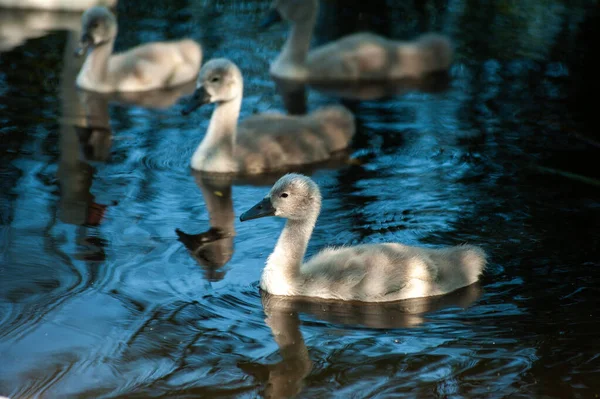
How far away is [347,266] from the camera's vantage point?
6.12 meters

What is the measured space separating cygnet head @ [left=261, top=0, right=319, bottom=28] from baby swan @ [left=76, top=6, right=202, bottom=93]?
3.64ft

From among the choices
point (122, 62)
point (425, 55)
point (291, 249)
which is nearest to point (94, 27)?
point (122, 62)

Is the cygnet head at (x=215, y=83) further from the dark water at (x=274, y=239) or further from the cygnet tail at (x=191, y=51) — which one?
the cygnet tail at (x=191, y=51)

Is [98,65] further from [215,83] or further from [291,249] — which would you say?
[291,249]

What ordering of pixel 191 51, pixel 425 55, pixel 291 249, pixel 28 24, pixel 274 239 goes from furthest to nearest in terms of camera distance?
pixel 28 24 < pixel 425 55 < pixel 191 51 < pixel 274 239 < pixel 291 249

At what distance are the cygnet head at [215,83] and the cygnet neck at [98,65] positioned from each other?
2.54 m

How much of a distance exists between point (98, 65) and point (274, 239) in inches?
180

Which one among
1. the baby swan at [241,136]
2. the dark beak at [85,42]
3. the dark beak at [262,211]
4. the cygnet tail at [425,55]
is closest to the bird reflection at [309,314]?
the dark beak at [262,211]

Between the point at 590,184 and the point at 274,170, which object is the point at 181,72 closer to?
the point at 274,170

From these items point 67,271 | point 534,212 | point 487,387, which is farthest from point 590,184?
point 67,271

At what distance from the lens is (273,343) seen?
5668 mm

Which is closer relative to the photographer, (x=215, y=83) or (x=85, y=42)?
(x=215, y=83)

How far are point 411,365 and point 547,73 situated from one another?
7.72 m

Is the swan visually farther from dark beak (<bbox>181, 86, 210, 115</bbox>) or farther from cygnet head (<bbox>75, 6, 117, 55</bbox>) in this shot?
dark beak (<bbox>181, 86, 210, 115</bbox>)
